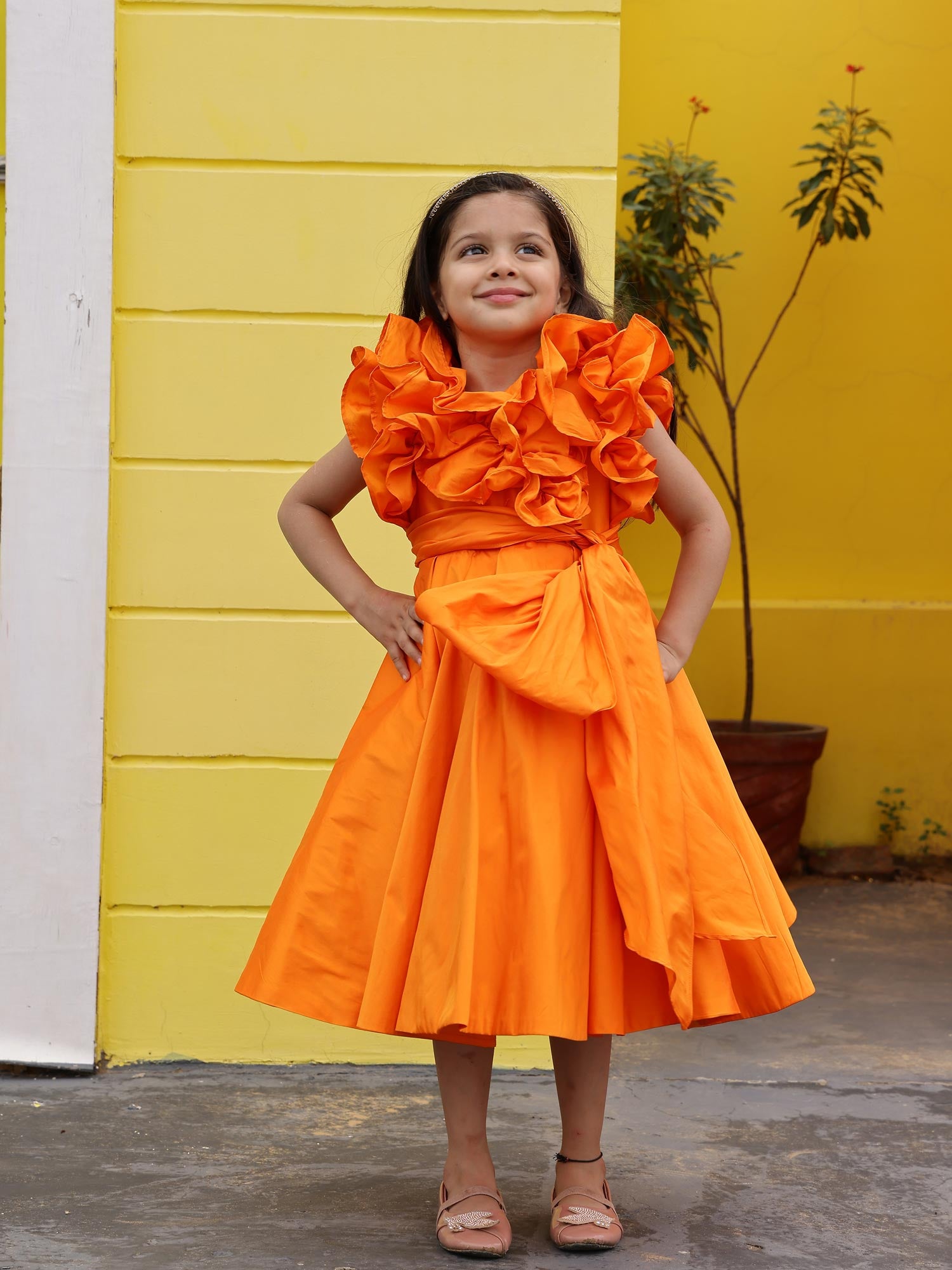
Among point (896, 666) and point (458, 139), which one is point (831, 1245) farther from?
point (896, 666)

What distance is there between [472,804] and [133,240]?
4.85 ft

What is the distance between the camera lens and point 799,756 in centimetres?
443

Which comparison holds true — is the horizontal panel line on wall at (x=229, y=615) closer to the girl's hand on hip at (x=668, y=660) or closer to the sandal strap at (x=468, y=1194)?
the girl's hand on hip at (x=668, y=660)

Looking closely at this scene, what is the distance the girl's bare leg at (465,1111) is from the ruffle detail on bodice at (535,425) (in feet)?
2.41

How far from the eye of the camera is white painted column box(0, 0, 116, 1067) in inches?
103

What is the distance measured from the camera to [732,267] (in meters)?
4.70

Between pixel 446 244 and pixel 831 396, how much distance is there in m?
3.11

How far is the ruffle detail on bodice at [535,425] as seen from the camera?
6.10 feet

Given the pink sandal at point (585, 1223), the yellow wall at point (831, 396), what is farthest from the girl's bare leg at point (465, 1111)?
the yellow wall at point (831, 396)

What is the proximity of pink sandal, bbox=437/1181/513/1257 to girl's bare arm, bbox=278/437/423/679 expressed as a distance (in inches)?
30.0

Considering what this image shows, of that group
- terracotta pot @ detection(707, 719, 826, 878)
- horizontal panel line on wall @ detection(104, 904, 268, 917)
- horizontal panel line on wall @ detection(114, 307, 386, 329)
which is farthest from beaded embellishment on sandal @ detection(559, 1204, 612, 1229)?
terracotta pot @ detection(707, 719, 826, 878)

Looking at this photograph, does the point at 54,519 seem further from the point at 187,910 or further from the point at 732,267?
the point at 732,267

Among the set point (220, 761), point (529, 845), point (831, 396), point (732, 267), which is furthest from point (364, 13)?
point (831, 396)

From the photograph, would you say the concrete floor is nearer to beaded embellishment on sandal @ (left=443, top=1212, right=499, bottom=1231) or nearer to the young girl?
beaded embellishment on sandal @ (left=443, top=1212, right=499, bottom=1231)
